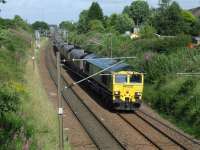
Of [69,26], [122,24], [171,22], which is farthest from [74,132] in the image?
[69,26]

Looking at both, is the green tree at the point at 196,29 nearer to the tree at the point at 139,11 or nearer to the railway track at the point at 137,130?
the tree at the point at 139,11

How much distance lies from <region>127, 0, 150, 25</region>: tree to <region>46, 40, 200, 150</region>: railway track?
325ft

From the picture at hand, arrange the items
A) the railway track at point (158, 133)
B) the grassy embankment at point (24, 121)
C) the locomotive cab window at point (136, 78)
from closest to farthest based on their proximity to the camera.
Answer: the grassy embankment at point (24, 121) → the railway track at point (158, 133) → the locomotive cab window at point (136, 78)

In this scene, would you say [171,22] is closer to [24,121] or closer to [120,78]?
[120,78]

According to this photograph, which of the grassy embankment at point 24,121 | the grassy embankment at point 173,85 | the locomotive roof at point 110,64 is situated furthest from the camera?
the locomotive roof at point 110,64

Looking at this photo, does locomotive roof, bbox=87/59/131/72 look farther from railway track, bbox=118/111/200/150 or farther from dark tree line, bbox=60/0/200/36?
dark tree line, bbox=60/0/200/36

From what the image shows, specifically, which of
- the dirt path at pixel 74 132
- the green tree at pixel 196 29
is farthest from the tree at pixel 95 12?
the dirt path at pixel 74 132

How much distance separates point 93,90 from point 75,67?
10.1 m

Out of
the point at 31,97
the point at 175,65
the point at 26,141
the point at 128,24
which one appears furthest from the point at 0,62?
the point at 128,24

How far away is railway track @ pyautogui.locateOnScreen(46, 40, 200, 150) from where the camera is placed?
23047 mm

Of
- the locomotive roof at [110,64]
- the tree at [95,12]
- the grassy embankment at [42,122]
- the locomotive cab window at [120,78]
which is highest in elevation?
the tree at [95,12]

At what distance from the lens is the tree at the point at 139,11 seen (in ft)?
432

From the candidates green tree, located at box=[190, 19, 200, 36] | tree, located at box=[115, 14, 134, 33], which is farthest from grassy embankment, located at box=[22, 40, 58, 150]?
tree, located at box=[115, 14, 134, 33]

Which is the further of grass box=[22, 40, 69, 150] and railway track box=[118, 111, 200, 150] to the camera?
railway track box=[118, 111, 200, 150]
